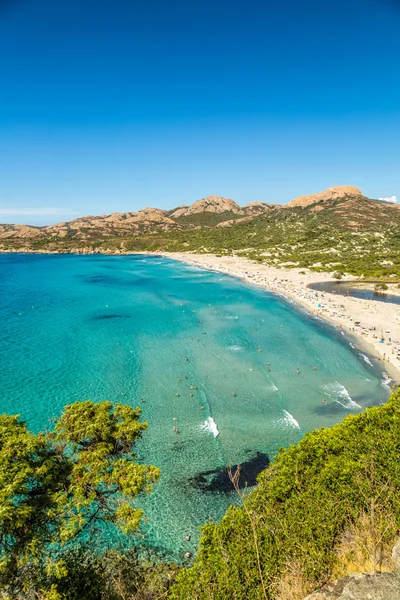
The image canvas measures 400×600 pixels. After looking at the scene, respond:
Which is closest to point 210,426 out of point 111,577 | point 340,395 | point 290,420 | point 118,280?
point 290,420

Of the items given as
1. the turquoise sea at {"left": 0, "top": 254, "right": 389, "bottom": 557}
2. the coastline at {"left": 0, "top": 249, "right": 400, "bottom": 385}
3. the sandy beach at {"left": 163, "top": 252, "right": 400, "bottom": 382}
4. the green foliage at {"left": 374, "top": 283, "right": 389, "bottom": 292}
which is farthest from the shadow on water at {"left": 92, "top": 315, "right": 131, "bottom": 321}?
the green foliage at {"left": 374, "top": 283, "right": 389, "bottom": 292}

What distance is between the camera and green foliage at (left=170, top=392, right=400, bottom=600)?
9.80m

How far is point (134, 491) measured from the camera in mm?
13172

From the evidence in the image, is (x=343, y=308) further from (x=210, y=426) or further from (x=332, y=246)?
(x=332, y=246)

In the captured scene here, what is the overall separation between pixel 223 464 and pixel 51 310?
60.2 meters

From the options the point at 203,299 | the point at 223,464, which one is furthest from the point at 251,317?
the point at 223,464

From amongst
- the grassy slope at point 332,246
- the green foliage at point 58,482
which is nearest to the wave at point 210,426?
the green foliage at point 58,482

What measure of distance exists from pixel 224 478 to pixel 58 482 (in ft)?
45.7

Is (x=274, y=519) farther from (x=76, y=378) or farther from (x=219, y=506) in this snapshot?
(x=76, y=378)

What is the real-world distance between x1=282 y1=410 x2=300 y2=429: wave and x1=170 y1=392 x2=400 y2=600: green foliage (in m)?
13.7

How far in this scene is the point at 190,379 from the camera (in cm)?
3850

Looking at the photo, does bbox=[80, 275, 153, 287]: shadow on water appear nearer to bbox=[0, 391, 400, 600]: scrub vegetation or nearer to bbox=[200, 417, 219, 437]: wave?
bbox=[200, 417, 219, 437]: wave

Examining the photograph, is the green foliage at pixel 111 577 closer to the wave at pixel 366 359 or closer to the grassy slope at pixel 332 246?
the wave at pixel 366 359

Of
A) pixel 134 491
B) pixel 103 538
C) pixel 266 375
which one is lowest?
pixel 103 538
